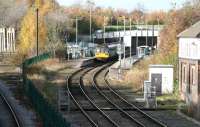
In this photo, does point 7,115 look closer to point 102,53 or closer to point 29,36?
point 29,36

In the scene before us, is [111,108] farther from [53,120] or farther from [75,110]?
[53,120]

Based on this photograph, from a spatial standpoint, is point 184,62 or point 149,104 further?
point 184,62

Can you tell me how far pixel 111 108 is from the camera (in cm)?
3028

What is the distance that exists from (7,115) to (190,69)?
10.8 m

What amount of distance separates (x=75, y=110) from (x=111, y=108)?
2057mm

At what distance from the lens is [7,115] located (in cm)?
2744

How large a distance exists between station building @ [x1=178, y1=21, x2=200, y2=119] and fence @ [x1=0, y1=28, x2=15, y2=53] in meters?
47.4

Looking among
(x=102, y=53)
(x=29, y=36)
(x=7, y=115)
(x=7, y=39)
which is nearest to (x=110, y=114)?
(x=7, y=115)

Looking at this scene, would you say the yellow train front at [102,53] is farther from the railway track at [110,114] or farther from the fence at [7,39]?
the railway track at [110,114]

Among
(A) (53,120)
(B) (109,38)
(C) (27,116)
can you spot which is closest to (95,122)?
(C) (27,116)

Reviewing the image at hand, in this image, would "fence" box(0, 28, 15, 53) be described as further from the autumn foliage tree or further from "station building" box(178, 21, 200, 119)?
"station building" box(178, 21, 200, 119)

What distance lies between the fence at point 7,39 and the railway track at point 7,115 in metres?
46.3

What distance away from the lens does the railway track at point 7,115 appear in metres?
24.5

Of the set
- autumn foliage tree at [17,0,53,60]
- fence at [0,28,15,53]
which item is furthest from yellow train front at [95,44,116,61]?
fence at [0,28,15,53]
